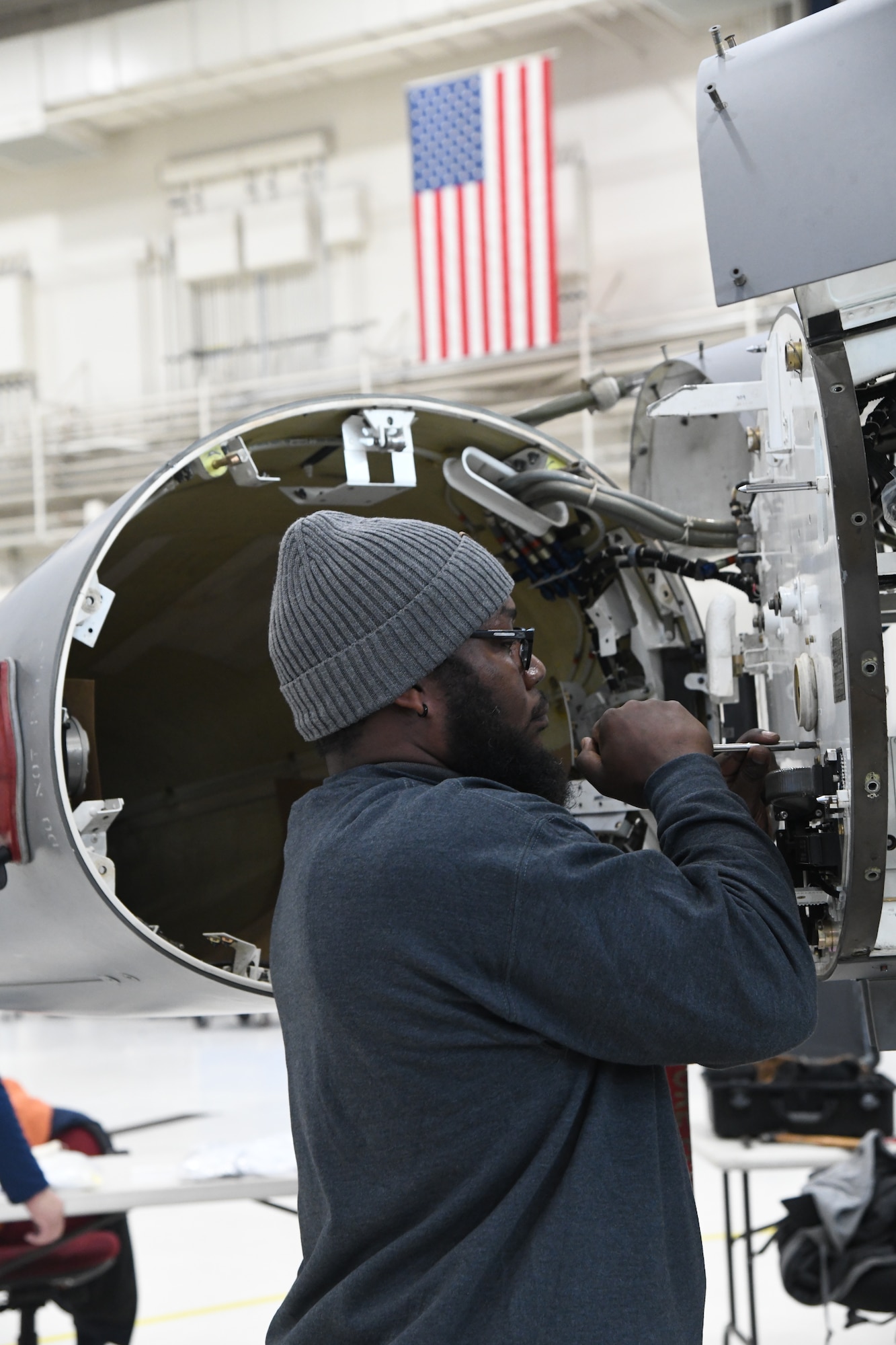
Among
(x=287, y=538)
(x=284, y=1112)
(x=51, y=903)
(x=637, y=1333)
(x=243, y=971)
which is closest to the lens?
(x=637, y=1333)

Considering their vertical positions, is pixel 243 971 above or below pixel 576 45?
below

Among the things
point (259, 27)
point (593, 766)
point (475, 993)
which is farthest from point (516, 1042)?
point (259, 27)

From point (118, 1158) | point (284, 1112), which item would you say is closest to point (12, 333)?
point (284, 1112)

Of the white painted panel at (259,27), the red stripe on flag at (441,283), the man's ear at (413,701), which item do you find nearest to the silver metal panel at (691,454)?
the man's ear at (413,701)

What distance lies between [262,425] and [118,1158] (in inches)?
115

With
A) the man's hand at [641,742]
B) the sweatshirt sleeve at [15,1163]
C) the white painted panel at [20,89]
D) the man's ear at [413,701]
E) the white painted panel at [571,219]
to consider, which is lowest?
the sweatshirt sleeve at [15,1163]

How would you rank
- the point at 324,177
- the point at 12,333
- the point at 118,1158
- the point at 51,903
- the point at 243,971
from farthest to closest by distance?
the point at 12,333, the point at 324,177, the point at 118,1158, the point at 243,971, the point at 51,903

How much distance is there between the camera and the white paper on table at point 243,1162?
164 inches

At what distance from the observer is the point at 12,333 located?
45.0 ft

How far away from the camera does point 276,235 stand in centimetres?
1275

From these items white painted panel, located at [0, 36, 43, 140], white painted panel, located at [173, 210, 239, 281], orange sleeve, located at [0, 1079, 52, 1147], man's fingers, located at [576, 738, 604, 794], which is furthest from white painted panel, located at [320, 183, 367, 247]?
man's fingers, located at [576, 738, 604, 794]

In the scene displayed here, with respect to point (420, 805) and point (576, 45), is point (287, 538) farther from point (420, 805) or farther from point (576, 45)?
point (576, 45)

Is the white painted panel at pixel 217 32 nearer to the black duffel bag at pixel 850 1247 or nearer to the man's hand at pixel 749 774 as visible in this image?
the black duffel bag at pixel 850 1247

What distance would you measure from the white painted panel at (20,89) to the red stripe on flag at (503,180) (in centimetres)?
470
